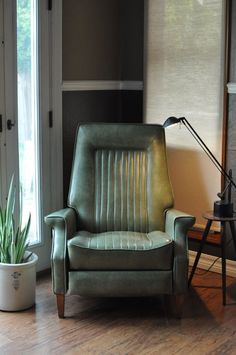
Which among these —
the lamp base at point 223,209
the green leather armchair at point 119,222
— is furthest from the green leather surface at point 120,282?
the lamp base at point 223,209

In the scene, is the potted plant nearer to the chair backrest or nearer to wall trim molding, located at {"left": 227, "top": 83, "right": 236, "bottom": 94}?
the chair backrest

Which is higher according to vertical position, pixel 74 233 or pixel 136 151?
pixel 136 151

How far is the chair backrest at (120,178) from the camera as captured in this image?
359cm

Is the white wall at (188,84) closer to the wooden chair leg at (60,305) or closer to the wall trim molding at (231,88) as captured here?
the wall trim molding at (231,88)

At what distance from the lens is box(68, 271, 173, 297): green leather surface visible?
3168 mm

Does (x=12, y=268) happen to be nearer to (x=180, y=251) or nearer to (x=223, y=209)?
(x=180, y=251)

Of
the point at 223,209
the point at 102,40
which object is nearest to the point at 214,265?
the point at 223,209

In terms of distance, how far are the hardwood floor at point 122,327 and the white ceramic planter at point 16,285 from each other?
0.05m

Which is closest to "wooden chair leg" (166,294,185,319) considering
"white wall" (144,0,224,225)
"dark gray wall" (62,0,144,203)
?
"white wall" (144,0,224,225)

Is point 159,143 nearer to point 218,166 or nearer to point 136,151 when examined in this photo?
point 136,151

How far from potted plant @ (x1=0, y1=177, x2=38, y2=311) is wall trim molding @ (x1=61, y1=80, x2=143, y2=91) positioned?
0.95m

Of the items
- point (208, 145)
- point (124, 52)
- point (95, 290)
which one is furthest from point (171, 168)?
point (95, 290)

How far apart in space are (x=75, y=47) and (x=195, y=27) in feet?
2.76

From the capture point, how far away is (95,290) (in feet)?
10.4
